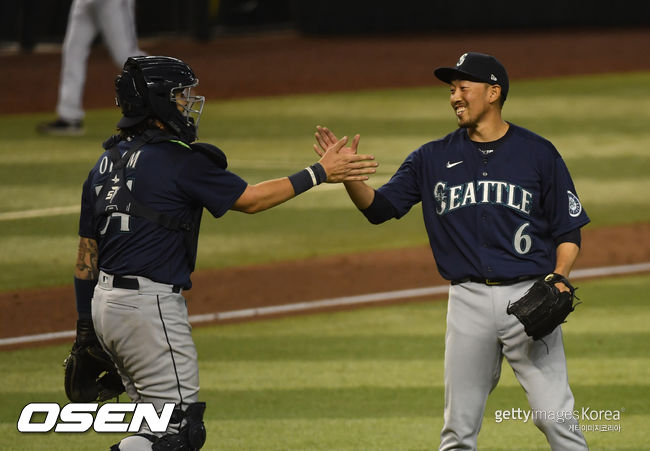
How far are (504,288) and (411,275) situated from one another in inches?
164

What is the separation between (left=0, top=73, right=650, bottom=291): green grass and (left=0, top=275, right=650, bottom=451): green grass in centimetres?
179

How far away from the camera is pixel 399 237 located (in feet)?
31.6

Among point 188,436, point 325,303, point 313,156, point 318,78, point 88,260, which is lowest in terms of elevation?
point 318,78

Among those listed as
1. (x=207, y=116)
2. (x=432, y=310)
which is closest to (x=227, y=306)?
(x=432, y=310)

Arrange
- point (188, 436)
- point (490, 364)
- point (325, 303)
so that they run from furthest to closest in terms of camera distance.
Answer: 1. point (325, 303)
2. point (490, 364)
3. point (188, 436)

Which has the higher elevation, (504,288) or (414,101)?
(504,288)

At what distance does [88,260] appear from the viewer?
14.7 ft

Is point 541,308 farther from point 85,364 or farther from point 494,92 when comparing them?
point 85,364

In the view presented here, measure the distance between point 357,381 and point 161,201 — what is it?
8.14 ft

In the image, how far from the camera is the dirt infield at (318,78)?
8102mm

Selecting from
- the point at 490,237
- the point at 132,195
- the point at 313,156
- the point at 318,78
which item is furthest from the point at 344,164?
the point at 318,78

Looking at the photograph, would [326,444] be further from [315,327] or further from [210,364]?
[315,327]

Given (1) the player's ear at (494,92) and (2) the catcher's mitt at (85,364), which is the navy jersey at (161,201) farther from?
(1) the player's ear at (494,92)

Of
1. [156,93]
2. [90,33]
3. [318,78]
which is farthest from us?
[318,78]
